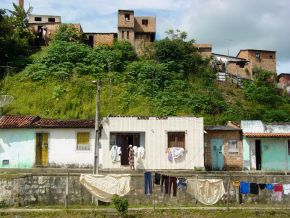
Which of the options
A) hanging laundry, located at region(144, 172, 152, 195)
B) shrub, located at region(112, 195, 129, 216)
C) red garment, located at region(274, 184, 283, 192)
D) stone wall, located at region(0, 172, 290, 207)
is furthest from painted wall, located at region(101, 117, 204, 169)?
shrub, located at region(112, 195, 129, 216)

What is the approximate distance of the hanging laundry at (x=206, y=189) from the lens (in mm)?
23781

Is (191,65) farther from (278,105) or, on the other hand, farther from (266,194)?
(266,194)

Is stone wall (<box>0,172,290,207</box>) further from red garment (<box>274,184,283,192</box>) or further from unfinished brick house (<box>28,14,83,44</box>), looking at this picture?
unfinished brick house (<box>28,14,83,44</box>)

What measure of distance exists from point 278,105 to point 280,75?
31.5ft

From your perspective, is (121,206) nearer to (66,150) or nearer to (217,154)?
(66,150)

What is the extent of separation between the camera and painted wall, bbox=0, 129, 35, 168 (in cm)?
3108

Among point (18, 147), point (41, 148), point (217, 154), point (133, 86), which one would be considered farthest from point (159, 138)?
point (133, 86)

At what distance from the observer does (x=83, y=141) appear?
31234mm

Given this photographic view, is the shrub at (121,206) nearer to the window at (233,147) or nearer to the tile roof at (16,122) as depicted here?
the tile roof at (16,122)

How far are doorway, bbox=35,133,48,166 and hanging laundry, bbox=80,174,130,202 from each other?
328 inches

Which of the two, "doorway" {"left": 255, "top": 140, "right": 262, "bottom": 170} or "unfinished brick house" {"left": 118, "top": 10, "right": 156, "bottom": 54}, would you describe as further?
"unfinished brick house" {"left": 118, "top": 10, "right": 156, "bottom": 54}

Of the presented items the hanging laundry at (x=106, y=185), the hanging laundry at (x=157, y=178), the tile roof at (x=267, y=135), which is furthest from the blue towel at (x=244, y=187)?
the tile roof at (x=267, y=135)

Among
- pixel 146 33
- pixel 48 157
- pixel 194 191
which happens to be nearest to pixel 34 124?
pixel 48 157

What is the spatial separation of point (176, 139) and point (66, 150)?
7053 mm
